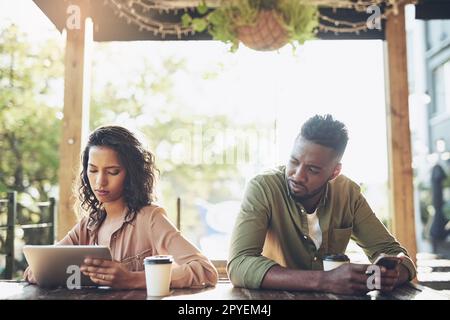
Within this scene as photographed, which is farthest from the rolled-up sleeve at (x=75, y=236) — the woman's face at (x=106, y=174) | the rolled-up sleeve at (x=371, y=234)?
the rolled-up sleeve at (x=371, y=234)

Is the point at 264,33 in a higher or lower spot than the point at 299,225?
higher

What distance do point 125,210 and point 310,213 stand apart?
2.66ft

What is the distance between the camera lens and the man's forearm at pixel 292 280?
1.75 meters

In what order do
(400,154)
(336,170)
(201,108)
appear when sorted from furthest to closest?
(201,108), (400,154), (336,170)

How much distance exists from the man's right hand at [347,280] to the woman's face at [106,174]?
947mm

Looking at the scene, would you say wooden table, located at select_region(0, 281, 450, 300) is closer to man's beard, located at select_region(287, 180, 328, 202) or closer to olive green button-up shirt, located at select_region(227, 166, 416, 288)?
olive green button-up shirt, located at select_region(227, 166, 416, 288)

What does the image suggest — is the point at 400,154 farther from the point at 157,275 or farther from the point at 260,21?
the point at 157,275

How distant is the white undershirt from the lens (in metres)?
2.29

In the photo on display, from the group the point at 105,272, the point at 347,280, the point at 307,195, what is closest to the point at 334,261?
the point at 347,280

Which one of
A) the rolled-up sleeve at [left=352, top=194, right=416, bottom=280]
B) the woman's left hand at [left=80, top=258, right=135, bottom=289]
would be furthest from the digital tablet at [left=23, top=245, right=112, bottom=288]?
the rolled-up sleeve at [left=352, top=194, right=416, bottom=280]

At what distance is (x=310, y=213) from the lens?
7.68ft
